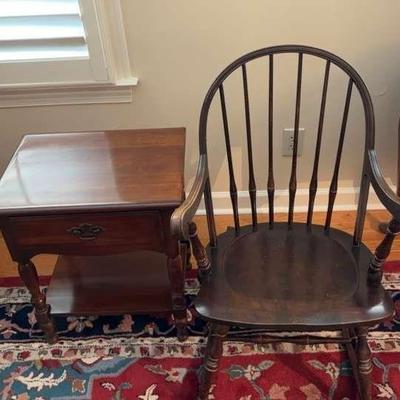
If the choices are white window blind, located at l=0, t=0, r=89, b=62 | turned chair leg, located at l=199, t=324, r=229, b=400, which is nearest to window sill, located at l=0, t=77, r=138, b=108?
white window blind, located at l=0, t=0, r=89, b=62

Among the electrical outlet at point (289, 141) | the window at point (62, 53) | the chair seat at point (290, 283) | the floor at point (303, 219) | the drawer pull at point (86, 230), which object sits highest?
the window at point (62, 53)

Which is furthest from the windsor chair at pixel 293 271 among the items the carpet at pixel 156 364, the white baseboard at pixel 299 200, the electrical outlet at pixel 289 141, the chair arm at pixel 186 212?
the white baseboard at pixel 299 200

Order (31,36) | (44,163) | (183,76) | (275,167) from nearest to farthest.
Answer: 1. (44,163)
2. (31,36)
3. (183,76)
4. (275,167)

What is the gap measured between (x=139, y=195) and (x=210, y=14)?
696 mm

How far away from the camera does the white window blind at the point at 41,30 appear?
1.37 metres

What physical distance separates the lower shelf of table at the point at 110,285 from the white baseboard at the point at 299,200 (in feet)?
1.42

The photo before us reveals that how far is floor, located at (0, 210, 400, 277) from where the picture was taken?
5.68 ft

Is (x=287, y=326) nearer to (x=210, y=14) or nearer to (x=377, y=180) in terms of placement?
(x=377, y=180)

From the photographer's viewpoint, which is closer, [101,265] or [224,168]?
[101,265]

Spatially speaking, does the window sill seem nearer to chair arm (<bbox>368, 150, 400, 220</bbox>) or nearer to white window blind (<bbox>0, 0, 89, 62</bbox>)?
white window blind (<bbox>0, 0, 89, 62</bbox>)

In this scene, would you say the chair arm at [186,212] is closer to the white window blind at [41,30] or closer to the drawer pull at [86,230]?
the drawer pull at [86,230]

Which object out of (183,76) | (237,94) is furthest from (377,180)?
(183,76)

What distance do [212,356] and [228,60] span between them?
97 cm

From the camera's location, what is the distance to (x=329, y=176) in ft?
5.95
